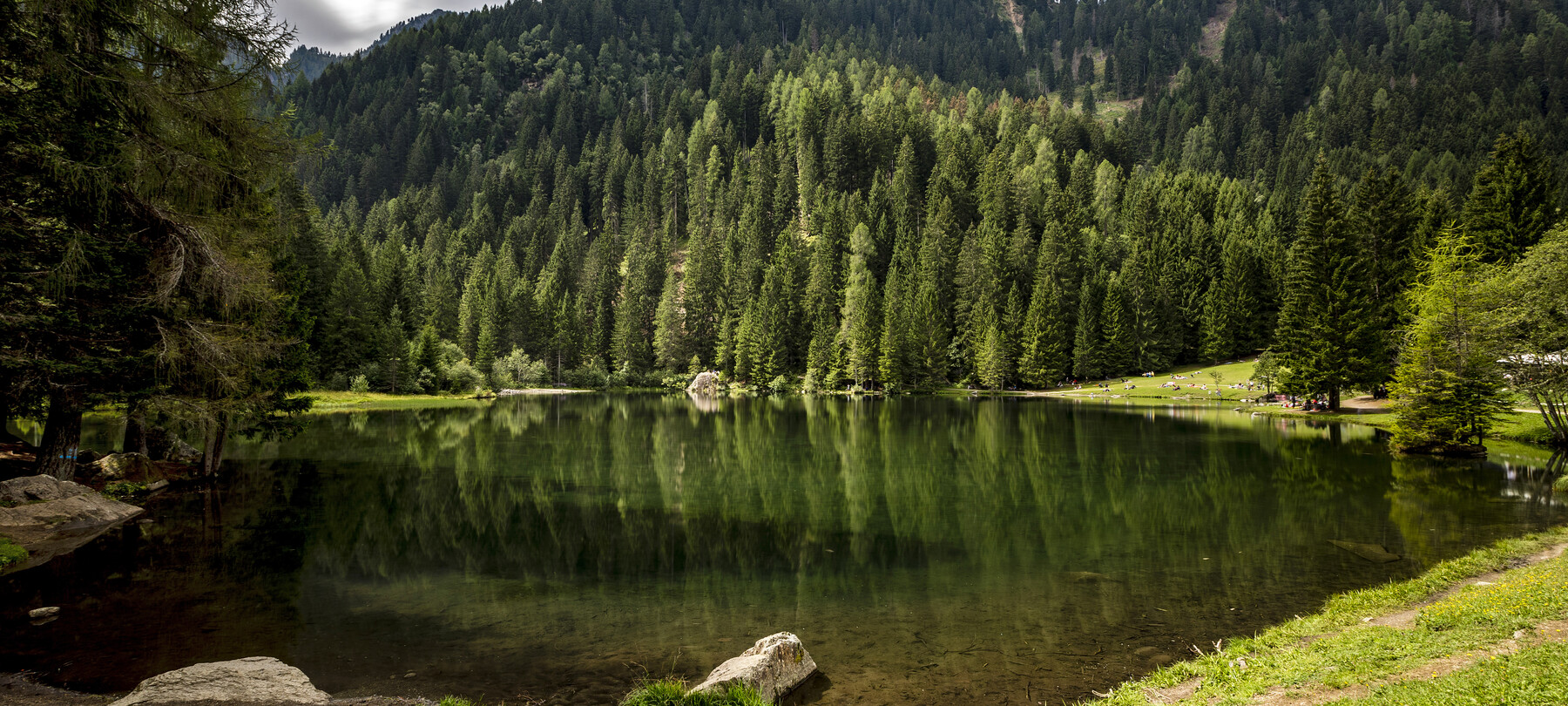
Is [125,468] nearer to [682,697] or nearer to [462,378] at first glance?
[682,697]

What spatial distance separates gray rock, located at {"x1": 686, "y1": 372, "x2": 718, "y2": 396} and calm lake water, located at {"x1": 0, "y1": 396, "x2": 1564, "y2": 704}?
65.5m

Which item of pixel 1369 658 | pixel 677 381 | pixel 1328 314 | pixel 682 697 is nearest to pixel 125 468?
pixel 682 697

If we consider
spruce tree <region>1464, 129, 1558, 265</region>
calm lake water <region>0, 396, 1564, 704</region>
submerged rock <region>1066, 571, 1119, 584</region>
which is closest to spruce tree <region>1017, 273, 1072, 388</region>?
spruce tree <region>1464, 129, 1558, 265</region>

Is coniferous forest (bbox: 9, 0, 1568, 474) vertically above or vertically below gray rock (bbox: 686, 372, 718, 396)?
above

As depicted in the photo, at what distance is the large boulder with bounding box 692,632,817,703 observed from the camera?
8703 mm

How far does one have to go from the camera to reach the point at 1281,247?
91.9 m

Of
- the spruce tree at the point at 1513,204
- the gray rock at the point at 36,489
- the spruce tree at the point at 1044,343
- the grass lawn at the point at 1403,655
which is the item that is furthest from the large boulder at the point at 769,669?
the spruce tree at the point at 1044,343

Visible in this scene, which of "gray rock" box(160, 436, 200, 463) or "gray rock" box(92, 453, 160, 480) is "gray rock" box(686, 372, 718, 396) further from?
"gray rock" box(92, 453, 160, 480)

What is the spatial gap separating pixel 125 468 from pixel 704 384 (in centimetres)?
7796

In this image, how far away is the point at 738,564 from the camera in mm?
16031

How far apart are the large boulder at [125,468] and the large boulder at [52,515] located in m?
3.27

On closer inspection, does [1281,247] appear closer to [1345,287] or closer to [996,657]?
[1345,287]

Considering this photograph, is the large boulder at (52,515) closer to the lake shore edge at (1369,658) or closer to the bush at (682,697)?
the lake shore edge at (1369,658)

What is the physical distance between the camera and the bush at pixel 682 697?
308 inches
